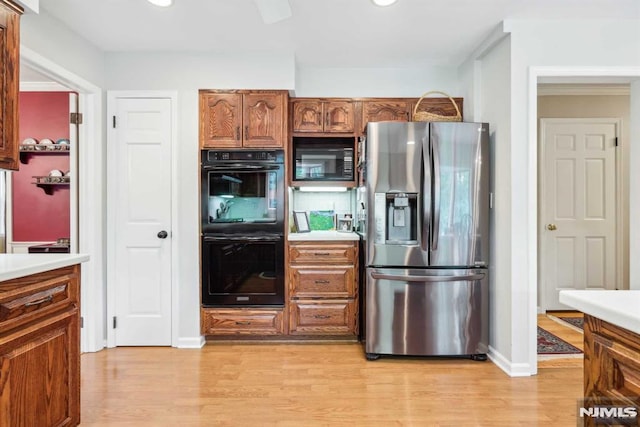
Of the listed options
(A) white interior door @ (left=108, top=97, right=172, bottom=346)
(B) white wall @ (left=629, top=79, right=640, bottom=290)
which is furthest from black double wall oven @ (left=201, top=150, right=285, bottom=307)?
(B) white wall @ (left=629, top=79, right=640, bottom=290)

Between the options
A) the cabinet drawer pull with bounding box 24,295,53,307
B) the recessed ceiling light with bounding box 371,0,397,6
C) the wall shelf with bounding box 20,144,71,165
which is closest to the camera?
the cabinet drawer pull with bounding box 24,295,53,307

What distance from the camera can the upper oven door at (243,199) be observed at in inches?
129

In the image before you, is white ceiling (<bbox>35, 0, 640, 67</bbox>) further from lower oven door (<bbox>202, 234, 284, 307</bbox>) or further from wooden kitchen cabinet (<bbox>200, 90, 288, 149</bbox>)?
lower oven door (<bbox>202, 234, 284, 307</bbox>)

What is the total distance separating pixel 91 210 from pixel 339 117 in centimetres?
224

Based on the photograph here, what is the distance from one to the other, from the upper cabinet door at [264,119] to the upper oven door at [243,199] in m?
0.22

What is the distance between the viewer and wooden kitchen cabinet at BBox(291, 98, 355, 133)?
11.7 ft

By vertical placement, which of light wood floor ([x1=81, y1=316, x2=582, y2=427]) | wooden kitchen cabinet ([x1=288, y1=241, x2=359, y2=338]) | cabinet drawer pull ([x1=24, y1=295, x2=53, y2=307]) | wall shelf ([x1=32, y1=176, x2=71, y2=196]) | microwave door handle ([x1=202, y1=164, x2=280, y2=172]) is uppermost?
microwave door handle ([x1=202, y1=164, x2=280, y2=172])

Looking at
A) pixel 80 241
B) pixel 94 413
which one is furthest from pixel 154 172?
pixel 94 413

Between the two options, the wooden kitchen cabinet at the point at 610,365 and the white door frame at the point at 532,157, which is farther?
the white door frame at the point at 532,157

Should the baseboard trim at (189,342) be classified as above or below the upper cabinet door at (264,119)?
below

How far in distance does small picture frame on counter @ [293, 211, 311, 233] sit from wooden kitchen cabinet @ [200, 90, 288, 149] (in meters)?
0.71

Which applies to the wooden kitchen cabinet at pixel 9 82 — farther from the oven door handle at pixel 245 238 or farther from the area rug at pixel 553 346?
the area rug at pixel 553 346

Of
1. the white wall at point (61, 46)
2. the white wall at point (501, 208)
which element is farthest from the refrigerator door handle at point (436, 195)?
the white wall at point (61, 46)

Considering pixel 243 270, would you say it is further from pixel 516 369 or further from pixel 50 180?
pixel 50 180
